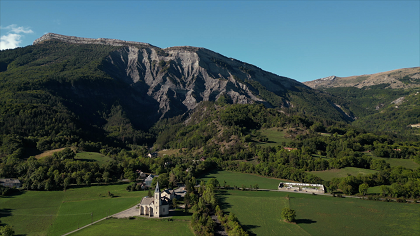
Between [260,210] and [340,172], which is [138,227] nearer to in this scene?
[260,210]

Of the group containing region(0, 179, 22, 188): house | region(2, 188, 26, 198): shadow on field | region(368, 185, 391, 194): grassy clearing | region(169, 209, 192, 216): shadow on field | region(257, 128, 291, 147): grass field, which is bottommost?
region(169, 209, 192, 216): shadow on field

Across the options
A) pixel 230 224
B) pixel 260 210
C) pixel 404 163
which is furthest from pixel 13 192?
pixel 404 163

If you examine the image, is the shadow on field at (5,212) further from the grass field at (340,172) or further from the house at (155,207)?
the grass field at (340,172)

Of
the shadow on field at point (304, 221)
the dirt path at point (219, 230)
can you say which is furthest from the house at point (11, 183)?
the shadow on field at point (304, 221)

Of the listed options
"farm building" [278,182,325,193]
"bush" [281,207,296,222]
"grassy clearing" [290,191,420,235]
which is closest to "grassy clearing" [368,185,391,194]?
"grassy clearing" [290,191,420,235]

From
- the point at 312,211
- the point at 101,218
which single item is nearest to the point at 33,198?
the point at 101,218

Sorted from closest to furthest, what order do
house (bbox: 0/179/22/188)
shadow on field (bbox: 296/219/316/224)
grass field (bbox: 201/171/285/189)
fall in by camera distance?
1. shadow on field (bbox: 296/219/316/224)
2. house (bbox: 0/179/22/188)
3. grass field (bbox: 201/171/285/189)

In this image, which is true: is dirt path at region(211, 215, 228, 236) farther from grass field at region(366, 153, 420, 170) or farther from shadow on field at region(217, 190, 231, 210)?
grass field at region(366, 153, 420, 170)
